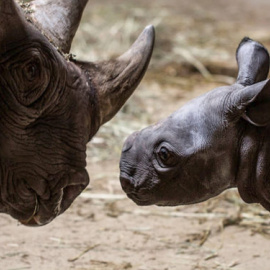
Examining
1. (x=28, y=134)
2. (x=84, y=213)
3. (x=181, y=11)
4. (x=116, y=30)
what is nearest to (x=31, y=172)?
(x=28, y=134)

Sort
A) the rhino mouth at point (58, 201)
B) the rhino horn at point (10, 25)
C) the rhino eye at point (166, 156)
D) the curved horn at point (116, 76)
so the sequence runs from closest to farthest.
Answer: the rhino horn at point (10, 25) → the rhino eye at point (166, 156) → the rhino mouth at point (58, 201) → the curved horn at point (116, 76)

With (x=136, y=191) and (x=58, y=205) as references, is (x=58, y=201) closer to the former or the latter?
(x=58, y=205)

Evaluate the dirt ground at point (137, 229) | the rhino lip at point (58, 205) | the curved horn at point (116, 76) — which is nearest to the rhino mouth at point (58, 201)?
the rhino lip at point (58, 205)

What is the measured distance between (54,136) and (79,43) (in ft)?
20.4

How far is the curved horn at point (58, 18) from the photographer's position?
3878 mm

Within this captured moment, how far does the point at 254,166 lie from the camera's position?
340cm

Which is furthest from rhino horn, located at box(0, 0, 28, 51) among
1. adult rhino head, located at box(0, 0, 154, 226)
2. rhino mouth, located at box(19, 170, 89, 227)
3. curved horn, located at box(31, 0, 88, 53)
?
rhino mouth, located at box(19, 170, 89, 227)

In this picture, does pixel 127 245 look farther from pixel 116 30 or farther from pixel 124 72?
pixel 116 30

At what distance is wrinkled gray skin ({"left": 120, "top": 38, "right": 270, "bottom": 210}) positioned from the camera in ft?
11.1

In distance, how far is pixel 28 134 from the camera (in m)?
3.57

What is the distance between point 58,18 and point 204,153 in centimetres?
114

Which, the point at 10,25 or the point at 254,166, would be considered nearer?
the point at 10,25

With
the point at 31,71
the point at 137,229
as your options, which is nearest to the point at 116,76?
the point at 31,71

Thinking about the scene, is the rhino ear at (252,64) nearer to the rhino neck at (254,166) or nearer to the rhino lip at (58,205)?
the rhino neck at (254,166)
